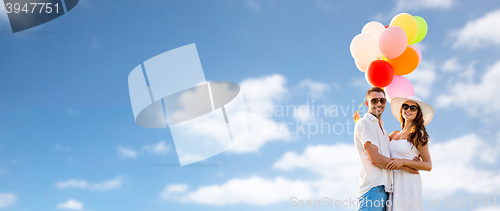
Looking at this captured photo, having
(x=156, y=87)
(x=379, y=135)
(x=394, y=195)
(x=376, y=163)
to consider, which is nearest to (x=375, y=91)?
(x=379, y=135)

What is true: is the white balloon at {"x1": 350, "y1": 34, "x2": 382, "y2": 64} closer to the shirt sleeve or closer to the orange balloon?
the orange balloon

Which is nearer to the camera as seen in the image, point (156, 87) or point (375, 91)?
point (375, 91)

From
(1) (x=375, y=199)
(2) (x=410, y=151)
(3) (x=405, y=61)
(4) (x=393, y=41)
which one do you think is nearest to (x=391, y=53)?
(4) (x=393, y=41)

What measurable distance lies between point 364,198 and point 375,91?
105 cm

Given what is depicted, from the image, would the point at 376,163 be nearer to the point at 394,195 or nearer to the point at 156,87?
the point at 394,195

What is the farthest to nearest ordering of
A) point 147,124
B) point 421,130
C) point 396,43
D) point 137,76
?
point 147,124, point 137,76, point 396,43, point 421,130

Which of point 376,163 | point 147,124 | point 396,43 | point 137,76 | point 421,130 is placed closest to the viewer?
point 376,163

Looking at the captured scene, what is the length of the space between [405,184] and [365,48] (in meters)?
1.96

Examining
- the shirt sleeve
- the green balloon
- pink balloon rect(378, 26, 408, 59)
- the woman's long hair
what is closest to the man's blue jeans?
the shirt sleeve

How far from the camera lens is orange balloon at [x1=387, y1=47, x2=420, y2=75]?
189 inches

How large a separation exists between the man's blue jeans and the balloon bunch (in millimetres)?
1555

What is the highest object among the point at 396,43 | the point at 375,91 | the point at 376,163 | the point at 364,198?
the point at 396,43

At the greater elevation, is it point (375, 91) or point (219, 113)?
point (219, 113)

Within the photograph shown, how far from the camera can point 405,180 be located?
356 cm
